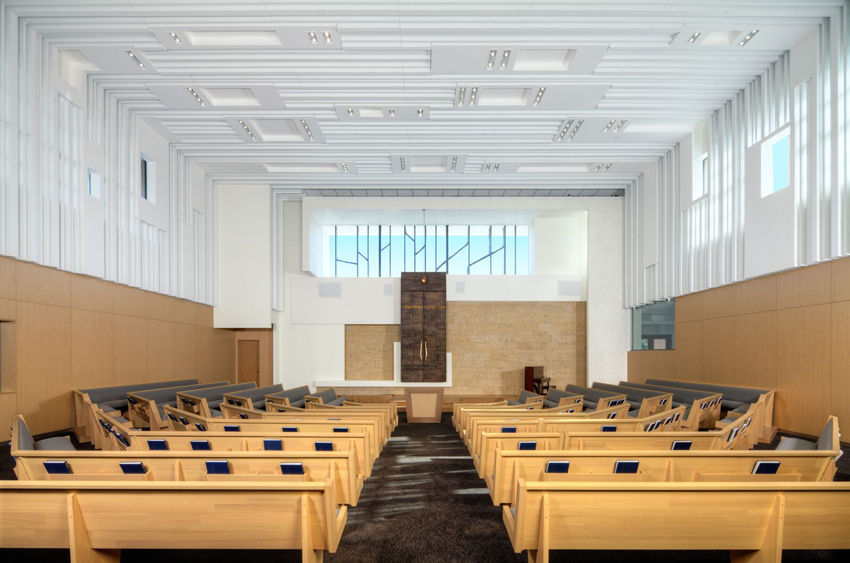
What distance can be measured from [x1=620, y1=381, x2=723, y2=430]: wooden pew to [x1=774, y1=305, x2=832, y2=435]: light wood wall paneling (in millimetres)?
918

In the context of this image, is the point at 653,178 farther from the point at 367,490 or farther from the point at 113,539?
the point at 113,539

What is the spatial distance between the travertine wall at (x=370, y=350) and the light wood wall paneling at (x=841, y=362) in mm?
11194

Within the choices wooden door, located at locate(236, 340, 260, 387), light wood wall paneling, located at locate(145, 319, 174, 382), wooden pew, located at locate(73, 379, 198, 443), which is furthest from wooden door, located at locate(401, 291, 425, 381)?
wooden pew, located at locate(73, 379, 198, 443)

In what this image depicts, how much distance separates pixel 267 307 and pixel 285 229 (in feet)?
9.70

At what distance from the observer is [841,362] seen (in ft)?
26.7

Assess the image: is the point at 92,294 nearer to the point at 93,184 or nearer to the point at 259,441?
the point at 93,184

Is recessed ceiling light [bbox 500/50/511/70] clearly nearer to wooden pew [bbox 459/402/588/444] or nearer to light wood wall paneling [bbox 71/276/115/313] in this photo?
wooden pew [bbox 459/402/588/444]

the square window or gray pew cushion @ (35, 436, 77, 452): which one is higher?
the square window

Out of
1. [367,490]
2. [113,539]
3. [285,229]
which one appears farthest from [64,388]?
[285,229]

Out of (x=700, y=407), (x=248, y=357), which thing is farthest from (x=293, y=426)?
(x=248, y=357)

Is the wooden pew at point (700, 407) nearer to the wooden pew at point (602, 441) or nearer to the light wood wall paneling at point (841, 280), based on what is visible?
the light wood wall paneling at point (841, 280)

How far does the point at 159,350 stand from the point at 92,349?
2.39 metres

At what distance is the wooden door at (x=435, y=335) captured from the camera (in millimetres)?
17297

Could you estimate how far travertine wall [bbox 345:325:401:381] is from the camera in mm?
17688
